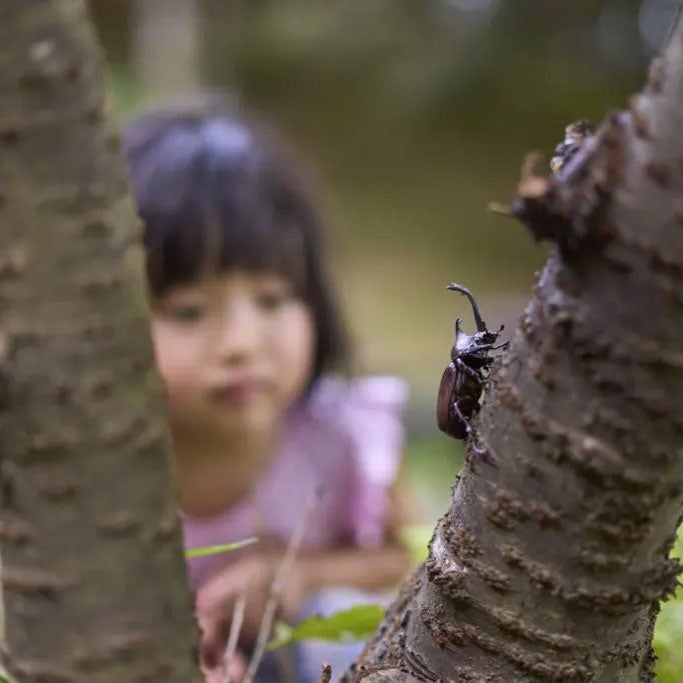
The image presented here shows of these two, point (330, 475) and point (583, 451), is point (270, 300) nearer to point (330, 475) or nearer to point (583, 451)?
point (330, 475)

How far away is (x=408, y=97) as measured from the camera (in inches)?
254

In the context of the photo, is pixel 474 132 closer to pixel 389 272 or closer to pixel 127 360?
pixel 389 272

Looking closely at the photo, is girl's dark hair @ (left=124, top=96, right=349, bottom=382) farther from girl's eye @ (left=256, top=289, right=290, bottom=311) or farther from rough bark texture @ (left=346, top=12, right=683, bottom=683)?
rough bark texture @ (left=346, top=12, right=683, bottom=683)

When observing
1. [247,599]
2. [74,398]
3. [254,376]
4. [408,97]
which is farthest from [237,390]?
[408,97]

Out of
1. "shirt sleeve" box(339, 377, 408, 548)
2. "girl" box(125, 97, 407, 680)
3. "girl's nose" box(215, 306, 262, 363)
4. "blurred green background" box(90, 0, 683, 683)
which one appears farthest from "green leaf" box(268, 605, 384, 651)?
"blurred green background" box(90, 0, 683, 683)

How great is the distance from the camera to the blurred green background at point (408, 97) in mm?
5738

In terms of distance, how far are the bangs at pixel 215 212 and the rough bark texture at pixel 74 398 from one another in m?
1.07

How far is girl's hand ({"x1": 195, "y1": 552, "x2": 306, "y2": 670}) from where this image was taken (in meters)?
0.81

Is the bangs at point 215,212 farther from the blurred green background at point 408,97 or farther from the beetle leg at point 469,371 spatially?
the blurred green background at point 408,97

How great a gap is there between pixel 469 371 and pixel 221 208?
43.5 inches

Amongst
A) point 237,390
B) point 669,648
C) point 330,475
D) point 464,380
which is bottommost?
point 330,475

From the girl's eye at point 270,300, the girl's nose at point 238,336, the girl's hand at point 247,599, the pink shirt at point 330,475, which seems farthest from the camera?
the pink shirt at point 330,475

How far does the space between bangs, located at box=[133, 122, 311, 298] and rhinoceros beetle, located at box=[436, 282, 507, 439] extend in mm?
965

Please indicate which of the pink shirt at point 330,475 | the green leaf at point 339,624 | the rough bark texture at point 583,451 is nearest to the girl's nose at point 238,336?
the pink shirt at point 330,475
